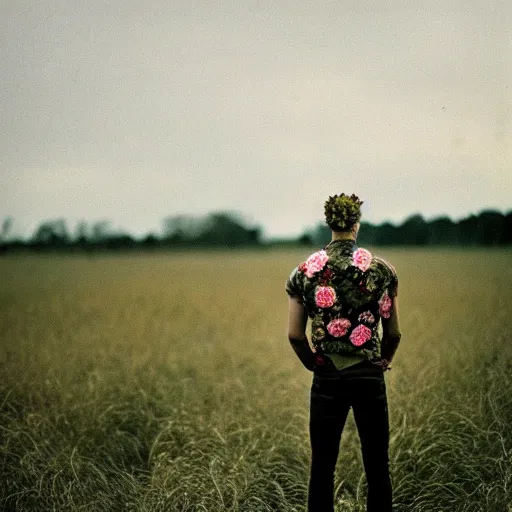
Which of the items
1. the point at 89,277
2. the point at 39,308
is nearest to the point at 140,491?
the point at 39,308

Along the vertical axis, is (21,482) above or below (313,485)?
below

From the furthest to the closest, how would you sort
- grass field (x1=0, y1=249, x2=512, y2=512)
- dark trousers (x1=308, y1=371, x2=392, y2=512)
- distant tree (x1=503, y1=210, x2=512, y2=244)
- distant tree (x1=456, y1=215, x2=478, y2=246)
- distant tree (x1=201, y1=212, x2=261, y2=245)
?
distant tree (x1=201, y1=212, x2=261, y2=245) < distant tree (x1=456, y1=215, x2=478, y2=246) < distant tree (x1=503, y1=210, x2=512, y2=244) < grass field (x1=0, y1=249, x2=512, y2=512) < dark trousers (x1=308, y1=371, x2=392, y2=512)

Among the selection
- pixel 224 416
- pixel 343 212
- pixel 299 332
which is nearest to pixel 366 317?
pixel 299 332

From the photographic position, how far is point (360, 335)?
7.80 feet

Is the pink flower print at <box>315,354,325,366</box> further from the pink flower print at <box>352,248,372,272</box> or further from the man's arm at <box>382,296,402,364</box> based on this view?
the pink flower print at <box>352,248,372,272</box>

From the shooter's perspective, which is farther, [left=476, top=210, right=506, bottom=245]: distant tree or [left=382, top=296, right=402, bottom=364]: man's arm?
[left=476, top=210, right=506, bottom=245]: distant tree

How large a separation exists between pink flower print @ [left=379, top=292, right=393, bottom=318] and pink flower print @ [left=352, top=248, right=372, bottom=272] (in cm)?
16

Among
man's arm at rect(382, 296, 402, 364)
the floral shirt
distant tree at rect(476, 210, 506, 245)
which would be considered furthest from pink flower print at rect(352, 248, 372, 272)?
distant tree at rect(476, 210, 506, 245)

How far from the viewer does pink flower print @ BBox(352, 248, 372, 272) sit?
237 centimetres

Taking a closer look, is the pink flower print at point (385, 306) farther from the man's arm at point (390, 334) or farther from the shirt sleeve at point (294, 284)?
the shirt sleeve at point (294, 284)

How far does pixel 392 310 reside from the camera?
2451 millimetres

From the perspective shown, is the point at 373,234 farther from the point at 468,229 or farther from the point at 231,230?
the point at 231,230

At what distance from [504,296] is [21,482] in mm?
5715

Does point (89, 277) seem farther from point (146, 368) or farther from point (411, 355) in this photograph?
point (411, 355)
